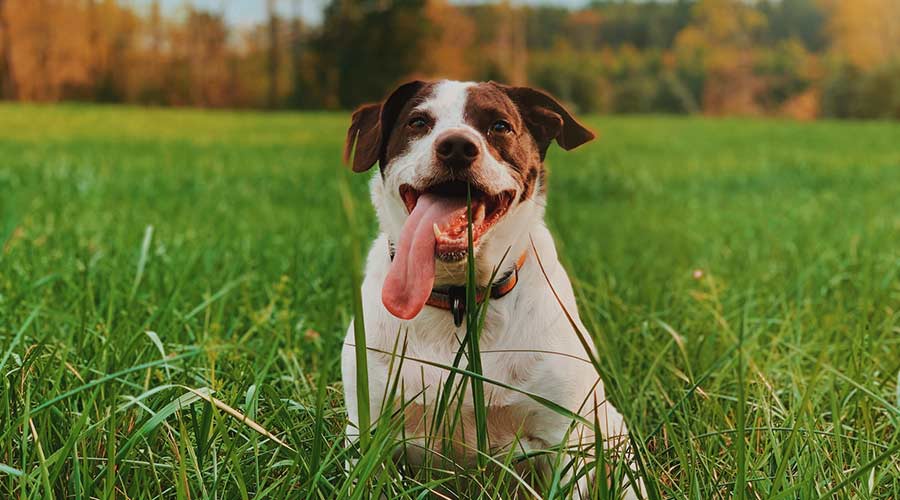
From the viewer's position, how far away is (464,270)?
2.33 metres

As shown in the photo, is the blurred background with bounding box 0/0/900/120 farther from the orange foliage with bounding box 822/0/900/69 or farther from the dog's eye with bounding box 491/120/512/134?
the dog's eye with bounding box 491/120/512/134

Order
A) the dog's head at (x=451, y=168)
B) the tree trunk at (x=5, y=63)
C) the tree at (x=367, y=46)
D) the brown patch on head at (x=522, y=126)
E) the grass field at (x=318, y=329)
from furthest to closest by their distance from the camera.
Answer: the tree at (x=367, y=46) → the tree trunk at (x=5, y=63) → the brown patch on head at (x=522, y=126) → the dog's head at (x=451, y=168) → the grass field at (x=318, y=329)

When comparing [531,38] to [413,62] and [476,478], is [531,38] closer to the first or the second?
[413,62]

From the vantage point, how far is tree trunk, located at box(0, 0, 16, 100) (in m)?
34.5

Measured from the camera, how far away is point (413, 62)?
3862 centimetres

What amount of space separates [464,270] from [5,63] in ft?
122

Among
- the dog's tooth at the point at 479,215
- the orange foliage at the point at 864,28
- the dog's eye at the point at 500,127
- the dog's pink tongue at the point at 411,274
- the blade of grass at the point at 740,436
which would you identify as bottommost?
the blade of grass at the point at 740,436

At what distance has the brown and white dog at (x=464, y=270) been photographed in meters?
2.19

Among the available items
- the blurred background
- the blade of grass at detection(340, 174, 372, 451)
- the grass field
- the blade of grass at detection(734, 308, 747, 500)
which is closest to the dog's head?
the grass field

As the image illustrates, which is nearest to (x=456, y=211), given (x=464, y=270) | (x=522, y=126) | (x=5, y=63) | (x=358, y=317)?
(x=464, y=270)

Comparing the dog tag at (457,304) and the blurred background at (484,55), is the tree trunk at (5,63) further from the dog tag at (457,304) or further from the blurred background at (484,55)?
the dog tag at (457,304)

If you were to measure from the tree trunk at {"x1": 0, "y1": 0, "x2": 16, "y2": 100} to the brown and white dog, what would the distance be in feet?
121

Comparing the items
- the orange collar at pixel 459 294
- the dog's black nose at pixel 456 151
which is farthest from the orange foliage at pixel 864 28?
the dog's black nose at pixel 456 151

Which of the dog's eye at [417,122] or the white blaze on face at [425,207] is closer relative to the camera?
the white blaze on face at [425,207]
